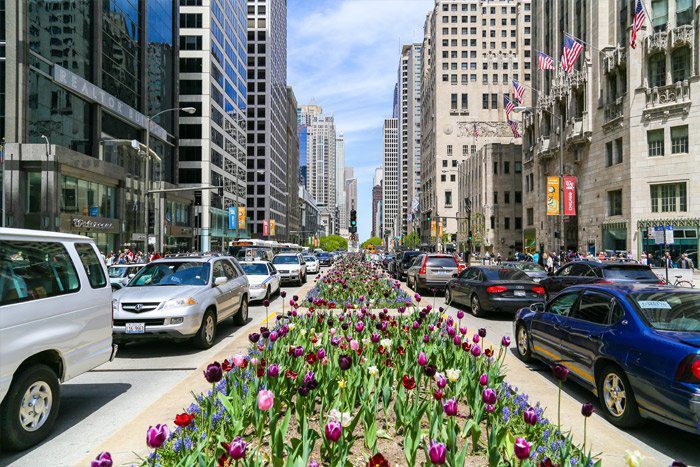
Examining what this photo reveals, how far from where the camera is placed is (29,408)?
4.38 metres

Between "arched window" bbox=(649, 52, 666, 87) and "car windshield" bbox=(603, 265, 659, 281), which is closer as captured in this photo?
"car windshield" bbox=(603, 265, 659, 281)

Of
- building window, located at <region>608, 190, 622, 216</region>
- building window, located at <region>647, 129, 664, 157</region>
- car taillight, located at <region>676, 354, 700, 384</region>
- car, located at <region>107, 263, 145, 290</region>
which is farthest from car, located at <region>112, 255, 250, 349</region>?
building window, located at <region>608, 190, 622, 216</region>

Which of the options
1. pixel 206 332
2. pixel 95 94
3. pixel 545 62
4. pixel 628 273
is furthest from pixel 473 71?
pixel 206 332

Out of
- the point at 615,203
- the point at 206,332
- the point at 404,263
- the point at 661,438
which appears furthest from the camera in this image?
the point at 615,203

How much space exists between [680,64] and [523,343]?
35.4m

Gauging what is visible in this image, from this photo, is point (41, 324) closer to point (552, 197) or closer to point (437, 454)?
point (437, 454)

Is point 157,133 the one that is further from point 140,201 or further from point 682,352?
point 682,352

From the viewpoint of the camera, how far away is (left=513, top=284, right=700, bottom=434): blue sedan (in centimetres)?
411

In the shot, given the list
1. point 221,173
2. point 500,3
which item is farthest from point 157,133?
point 500,3

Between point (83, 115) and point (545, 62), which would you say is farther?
point (83, 115)

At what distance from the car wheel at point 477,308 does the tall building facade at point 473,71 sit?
8791cm

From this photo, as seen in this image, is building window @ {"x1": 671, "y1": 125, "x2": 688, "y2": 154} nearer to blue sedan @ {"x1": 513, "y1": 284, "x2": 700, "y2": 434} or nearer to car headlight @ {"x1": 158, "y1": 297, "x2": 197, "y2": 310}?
blue sedan @ {"x1": 513, "y1": 284, "x2": 700, "y2": 434}

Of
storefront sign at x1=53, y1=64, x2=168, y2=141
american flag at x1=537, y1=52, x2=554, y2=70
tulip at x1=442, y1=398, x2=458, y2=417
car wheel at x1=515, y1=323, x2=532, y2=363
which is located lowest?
car wheel at x1=515, y1=323, x2=532, y2=363

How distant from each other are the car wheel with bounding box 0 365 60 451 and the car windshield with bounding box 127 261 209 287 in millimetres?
4497
